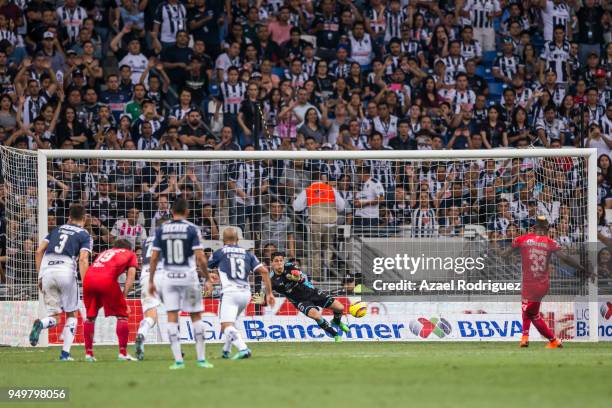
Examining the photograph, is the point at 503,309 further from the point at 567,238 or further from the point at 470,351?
the point at 470,351

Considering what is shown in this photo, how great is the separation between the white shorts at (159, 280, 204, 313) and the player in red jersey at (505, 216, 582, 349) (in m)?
6.60

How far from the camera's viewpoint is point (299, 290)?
2016cm

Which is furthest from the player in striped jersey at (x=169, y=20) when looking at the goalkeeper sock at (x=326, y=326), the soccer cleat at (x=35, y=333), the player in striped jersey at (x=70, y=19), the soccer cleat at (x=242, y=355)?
the soccer cleat at (x=242, y=355)

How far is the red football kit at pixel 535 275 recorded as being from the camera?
1903cm

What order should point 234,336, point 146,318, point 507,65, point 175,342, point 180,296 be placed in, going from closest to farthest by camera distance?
point 175,342, point 180,296, point 234,336, point 146,318, point 507,65

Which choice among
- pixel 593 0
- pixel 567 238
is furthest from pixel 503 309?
pixel 593 0

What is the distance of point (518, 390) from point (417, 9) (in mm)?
16899

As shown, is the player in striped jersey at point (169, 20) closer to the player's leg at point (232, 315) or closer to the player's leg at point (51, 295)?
the player's leg at point (51, 295)

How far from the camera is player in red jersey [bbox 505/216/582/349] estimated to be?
19.0 m

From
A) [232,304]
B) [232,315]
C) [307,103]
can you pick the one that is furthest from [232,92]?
[232,315]

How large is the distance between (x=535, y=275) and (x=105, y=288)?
7026 millimetres

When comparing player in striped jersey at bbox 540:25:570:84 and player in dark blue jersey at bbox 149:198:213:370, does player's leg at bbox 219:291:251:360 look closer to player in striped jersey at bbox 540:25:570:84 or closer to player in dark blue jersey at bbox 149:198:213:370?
player in dark blue jersey at bbox 149:198:213:370

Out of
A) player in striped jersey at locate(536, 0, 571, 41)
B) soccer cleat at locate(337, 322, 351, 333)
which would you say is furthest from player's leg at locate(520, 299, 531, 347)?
player in striped jersey at locate(536, 0, 571, 41)

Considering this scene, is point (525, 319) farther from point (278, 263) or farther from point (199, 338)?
point (199, 338)
